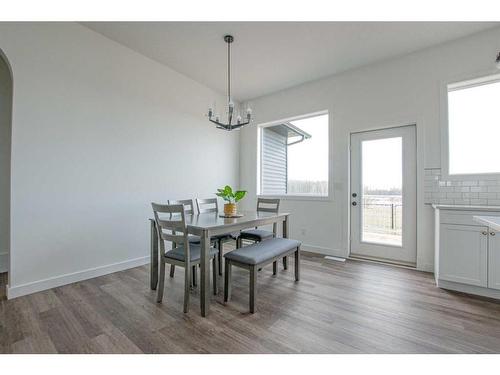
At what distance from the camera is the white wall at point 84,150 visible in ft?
7.99

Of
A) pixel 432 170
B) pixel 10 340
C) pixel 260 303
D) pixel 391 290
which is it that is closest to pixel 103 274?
pixel 10 340

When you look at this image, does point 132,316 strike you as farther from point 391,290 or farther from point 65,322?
point 391,290

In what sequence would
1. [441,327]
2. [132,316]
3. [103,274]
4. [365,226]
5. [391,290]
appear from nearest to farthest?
[441,327] → [132,316] → [391,290] → [103,274] → [365,226]

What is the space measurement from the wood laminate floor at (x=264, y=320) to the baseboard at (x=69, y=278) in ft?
0.29

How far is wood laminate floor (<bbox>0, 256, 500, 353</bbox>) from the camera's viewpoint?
1633 millimetres

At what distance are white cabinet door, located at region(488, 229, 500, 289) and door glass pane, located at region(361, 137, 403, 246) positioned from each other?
3.57 feet

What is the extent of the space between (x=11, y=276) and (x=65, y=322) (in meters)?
1.02

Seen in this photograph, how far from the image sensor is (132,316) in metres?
2.02

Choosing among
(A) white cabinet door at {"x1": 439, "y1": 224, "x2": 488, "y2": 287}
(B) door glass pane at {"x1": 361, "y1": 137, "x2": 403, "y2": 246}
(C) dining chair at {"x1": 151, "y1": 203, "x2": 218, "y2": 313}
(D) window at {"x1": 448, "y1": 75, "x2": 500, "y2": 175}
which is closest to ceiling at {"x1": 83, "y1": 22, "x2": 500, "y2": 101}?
(D) window at {"x1": 448, "y1": 75, "x2": 500, "y2": 175}

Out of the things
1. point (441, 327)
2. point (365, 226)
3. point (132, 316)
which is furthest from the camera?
point (365, 226)

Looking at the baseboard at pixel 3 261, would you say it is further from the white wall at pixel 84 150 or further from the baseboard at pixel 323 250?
the baseboard at pixel 323 250

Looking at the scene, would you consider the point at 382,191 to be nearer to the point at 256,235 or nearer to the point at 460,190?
the point at 460,190

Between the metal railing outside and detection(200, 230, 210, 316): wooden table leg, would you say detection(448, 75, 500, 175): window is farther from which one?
detection(200, 230, 210, 316): wooden table leg
